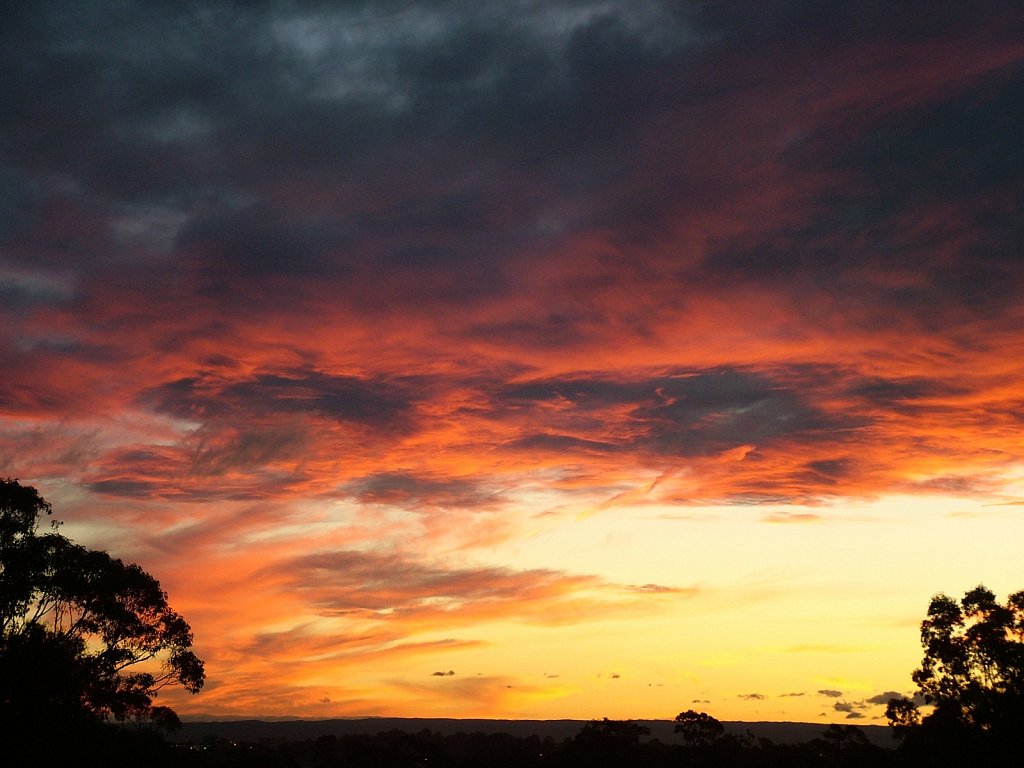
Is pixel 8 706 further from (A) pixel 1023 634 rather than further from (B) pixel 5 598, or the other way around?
(A) pixel 1023 634

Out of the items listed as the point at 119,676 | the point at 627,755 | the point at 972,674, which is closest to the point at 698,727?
the point at 627,755

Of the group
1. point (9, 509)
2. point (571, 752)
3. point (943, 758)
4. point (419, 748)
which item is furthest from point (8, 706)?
point (419, 748)

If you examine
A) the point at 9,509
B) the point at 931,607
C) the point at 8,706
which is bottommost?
the point at 8,706

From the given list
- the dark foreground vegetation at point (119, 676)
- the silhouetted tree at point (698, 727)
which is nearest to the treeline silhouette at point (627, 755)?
the silhouetted tree at point (698, 727)

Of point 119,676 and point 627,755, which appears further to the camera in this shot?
point 627,755

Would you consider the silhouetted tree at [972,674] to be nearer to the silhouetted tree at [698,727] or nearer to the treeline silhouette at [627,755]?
the treeline silhouette at [627,755]

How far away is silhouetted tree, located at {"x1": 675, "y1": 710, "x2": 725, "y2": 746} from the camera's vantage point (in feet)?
395

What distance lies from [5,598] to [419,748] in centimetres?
9850

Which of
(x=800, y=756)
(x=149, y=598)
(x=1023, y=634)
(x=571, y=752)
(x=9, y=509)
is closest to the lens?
(x=9, y=509)

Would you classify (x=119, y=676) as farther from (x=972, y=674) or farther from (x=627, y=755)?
(x=627, y=755)

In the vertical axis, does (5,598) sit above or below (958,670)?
above

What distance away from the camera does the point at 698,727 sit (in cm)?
12088

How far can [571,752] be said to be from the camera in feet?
379

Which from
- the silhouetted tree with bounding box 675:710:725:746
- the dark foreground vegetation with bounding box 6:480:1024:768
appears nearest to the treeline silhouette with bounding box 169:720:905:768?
the silhouetted tree with bounding box 675:710:725:746
